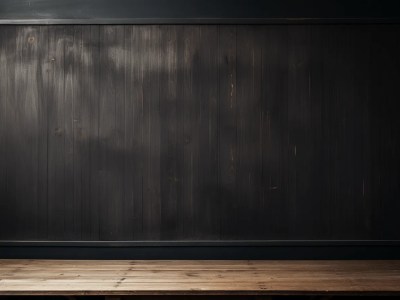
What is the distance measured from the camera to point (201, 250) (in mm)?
3053

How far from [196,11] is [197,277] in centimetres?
187

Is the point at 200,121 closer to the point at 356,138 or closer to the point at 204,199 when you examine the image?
the point at 204,199

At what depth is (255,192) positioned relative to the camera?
10.0 ft

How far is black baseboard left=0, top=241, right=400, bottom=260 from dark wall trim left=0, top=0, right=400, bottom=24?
1.61 metres

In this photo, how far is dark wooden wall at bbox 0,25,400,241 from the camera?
3037 millimetres

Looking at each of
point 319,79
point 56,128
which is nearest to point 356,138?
point 319,79

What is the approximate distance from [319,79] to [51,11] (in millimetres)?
2026

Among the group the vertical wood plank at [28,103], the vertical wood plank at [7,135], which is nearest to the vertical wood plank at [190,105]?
the vertical wood plank at [28,103]

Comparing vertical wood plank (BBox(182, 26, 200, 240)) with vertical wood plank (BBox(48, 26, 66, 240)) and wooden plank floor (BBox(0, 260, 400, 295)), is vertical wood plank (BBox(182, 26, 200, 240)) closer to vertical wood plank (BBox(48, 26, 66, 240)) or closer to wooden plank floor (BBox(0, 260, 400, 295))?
wooden plank floor (BBox(0, 260, 400, 295))

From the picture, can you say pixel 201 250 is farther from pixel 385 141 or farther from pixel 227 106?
pixel 385 141

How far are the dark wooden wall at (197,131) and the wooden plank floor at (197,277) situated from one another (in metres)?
0.26

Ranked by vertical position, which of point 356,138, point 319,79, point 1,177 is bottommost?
point 1,177

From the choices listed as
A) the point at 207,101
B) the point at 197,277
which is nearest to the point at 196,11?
the point at 207,101

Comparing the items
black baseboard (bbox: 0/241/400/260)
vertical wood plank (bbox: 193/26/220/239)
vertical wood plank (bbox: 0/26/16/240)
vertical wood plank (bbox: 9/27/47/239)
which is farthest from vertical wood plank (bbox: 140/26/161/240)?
vertical wood plank (bbox: 0/26/16/240)
